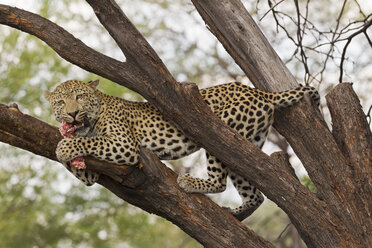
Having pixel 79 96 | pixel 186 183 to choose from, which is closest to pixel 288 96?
pixel 186 183

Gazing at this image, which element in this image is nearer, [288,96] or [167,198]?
[167,198]

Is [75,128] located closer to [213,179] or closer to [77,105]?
[77,105]

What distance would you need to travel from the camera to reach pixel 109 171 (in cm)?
592

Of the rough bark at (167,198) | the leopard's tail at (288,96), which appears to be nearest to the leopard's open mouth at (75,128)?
the rough bark at (167,198)

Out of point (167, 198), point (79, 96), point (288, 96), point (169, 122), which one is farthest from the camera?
point (288, 96)

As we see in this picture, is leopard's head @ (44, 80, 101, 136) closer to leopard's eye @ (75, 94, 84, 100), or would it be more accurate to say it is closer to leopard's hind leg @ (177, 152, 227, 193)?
leopard's eye @ (75, 94, 84, 100)

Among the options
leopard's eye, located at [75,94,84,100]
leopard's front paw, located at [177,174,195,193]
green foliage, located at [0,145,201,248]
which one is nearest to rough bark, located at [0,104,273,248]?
leopard's front paw, located at [177,174,195,193]

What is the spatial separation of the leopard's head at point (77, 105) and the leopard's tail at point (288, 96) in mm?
2050

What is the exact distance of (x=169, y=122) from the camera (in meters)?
6.96

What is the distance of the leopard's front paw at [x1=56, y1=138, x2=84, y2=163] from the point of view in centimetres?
580

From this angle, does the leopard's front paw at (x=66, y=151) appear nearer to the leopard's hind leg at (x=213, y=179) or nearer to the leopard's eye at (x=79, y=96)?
the leopard's eye at (x=79, y=96)

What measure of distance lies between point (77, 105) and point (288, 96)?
2450mm

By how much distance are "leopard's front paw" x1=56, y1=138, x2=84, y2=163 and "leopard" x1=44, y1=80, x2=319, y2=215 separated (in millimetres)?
441

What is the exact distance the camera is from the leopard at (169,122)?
657cm
